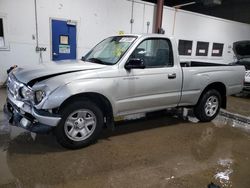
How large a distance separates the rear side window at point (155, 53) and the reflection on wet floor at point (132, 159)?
1.25 m

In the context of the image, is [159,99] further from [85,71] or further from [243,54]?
[243,54]

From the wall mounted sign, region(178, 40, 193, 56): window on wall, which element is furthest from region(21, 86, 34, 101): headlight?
region(178, 40, 193, 56): window on wall

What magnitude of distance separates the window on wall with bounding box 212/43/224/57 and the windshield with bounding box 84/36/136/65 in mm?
9773

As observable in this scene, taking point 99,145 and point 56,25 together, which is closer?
point 99,145

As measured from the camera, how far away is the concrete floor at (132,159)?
109 inches

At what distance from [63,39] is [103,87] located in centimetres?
510

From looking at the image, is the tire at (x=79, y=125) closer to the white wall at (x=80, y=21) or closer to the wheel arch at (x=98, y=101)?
the wheel arch at (x=98, y=101)

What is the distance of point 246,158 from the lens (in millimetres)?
3543

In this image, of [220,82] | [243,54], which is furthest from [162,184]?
[243,54]

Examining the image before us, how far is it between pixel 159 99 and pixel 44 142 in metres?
1.99

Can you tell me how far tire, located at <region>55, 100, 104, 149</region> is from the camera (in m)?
3.24

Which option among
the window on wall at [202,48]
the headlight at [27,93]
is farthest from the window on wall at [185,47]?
the headlight at [27,93]

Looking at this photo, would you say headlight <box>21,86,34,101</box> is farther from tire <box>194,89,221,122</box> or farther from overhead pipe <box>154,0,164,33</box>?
overhead pipe <box>154,0,164,33</box>

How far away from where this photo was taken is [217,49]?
1289 centimetres
